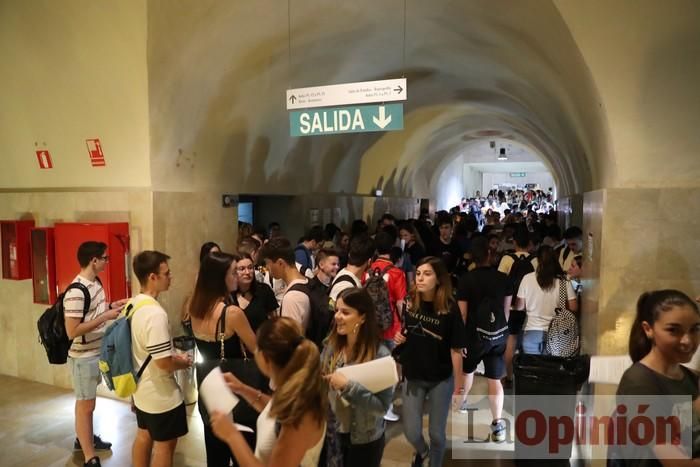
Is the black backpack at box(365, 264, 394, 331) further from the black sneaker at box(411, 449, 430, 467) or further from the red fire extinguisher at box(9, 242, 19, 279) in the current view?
the red fire extinguisher at box(9, 242, 19, 279)

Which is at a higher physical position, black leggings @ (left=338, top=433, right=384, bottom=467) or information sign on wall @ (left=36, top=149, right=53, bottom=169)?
information sign on wall @ (left=36, top=149, right=53, bottom=169)

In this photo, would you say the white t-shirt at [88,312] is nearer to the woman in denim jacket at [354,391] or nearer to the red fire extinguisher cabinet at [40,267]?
the red fire extinguisher cabinet at [40,267]

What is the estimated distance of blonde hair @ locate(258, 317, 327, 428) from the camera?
198 cm

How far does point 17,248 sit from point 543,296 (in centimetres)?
576

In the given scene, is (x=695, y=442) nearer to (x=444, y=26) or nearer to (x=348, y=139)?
(x=444, y=26)

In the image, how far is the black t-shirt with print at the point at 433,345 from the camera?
3.39m

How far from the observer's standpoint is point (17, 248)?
5.62 meters

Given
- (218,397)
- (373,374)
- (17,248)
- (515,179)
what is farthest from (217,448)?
(515,179)

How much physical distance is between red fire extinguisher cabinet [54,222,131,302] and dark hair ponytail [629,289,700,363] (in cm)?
473

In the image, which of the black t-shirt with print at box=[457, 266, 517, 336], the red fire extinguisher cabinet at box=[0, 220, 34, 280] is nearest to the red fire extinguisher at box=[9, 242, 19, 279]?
the red fire extinguisher cabinet at box=[0, 220, 34, 280]

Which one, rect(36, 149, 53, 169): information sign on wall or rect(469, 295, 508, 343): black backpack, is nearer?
rect(469, 295, 508, 343): black backpack

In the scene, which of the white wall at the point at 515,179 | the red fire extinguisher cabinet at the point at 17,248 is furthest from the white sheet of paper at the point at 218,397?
the white wall at the point at 515,179

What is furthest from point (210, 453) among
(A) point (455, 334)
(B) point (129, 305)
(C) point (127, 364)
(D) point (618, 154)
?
(D) point (618, 154)

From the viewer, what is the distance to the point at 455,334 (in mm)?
3393
